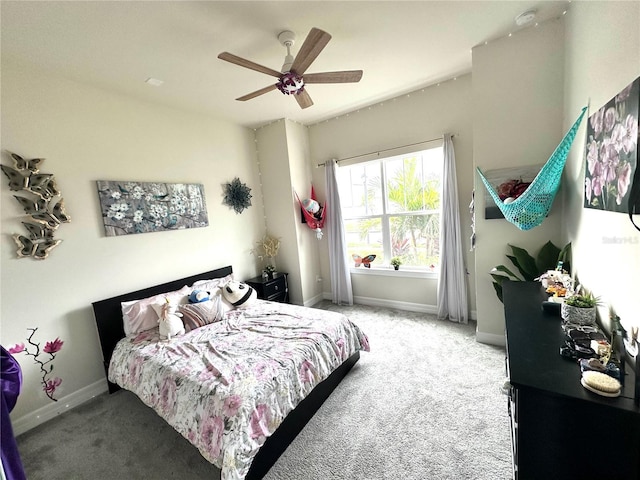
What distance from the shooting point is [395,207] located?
11.9ft

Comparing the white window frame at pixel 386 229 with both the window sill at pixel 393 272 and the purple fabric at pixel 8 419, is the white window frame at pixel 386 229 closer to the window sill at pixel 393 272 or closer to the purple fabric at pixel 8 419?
the window sill at pixel 393 272

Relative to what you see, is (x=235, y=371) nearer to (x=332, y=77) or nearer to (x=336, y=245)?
(x=332, y=77)

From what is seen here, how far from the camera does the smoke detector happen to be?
6.24 ft

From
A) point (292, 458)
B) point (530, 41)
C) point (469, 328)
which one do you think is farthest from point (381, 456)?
point (530, 41)

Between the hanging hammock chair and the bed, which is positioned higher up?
the hanging hammock chair

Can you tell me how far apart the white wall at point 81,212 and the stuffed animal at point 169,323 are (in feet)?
1.94

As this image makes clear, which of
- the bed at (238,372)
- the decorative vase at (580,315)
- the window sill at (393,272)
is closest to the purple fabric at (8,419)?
the bed at (238,372)

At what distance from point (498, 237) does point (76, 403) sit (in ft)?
13.0

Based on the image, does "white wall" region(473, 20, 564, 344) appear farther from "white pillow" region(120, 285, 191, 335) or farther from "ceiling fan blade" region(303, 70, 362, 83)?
"white pillow" region(120, 285, 191, 335)

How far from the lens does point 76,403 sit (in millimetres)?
2230

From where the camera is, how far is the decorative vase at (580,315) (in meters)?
1.27

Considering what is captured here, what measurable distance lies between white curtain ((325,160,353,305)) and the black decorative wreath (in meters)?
1.16

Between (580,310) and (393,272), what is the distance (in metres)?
2.37

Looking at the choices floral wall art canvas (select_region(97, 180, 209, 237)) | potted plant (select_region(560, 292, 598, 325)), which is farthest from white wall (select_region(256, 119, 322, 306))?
potted plant (select_region(560, 292, 598, 325))
